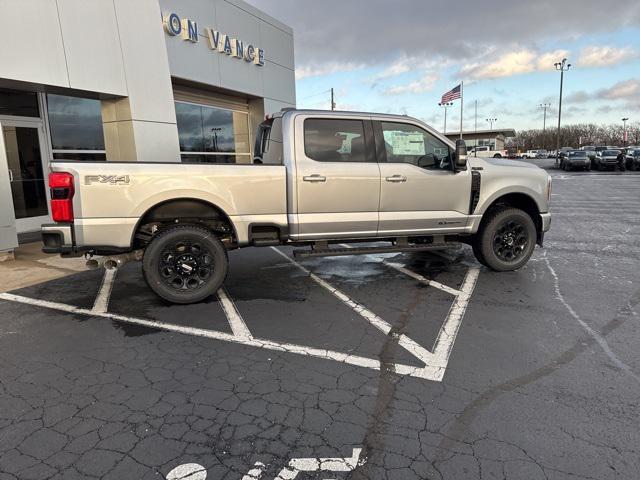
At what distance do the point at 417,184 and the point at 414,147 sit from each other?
1.64 feet

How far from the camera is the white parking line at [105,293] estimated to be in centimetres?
521

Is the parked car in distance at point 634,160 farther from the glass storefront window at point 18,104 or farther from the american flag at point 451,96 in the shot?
the glass storefront window at point 18,104

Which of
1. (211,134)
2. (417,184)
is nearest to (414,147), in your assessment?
(417,184)

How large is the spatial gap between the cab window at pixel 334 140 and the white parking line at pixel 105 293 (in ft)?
9.75

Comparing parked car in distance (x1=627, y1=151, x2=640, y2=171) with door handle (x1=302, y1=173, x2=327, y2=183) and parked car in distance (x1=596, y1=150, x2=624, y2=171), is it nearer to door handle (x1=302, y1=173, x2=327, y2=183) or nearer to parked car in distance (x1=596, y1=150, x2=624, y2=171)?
parked car in distance (x1=596, y1=150, x2=624, y2=171)

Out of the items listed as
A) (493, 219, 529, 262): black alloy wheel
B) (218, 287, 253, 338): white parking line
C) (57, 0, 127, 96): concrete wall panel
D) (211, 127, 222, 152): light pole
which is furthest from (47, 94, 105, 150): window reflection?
(493, 219, 529, 262): black alloy wheel

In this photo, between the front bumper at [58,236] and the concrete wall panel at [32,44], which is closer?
the front bumper at [58,236]

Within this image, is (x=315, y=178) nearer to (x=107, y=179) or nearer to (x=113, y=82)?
(x=107, y=179)

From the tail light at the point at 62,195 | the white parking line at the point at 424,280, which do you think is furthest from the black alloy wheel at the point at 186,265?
the white parking line at the point at 424,280

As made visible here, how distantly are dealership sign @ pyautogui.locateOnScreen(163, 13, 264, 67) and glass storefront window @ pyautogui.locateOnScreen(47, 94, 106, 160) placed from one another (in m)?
2.64

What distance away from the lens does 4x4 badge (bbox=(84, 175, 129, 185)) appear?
459cm

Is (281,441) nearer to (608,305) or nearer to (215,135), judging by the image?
(608,305)

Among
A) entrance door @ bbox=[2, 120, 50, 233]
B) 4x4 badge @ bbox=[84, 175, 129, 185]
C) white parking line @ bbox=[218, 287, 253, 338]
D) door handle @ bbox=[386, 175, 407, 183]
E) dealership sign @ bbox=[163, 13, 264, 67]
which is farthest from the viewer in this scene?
dealership sign @ bbox=[163, 13, 264, 67]

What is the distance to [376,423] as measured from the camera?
2914 millimetres
